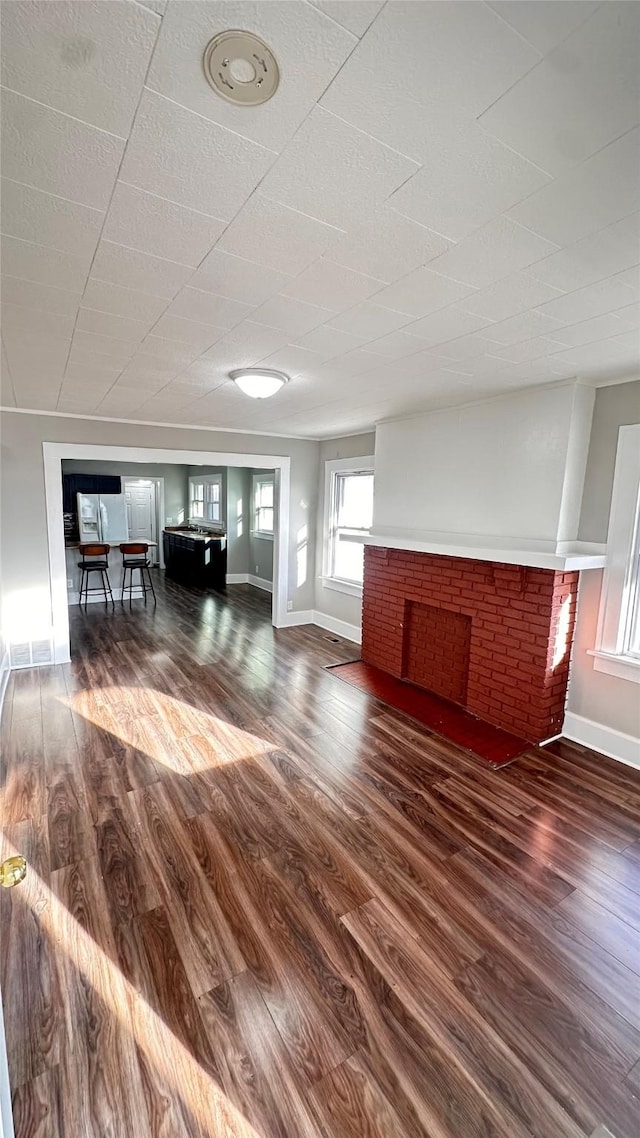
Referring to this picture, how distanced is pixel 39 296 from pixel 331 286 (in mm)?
1186

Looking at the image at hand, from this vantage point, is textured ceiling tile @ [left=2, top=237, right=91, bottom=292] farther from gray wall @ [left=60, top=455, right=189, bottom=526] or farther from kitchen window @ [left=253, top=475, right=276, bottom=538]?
gray wall @ [left=60, top=455, right=189, bottom=526]

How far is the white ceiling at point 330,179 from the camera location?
817 millimetres

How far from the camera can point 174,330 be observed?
87.7 inches

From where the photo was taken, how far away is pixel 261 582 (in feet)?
27.6

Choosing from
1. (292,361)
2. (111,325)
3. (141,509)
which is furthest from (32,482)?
(141,509)

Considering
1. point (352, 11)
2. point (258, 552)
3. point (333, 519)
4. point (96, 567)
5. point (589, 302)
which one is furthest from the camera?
point (258, 552)

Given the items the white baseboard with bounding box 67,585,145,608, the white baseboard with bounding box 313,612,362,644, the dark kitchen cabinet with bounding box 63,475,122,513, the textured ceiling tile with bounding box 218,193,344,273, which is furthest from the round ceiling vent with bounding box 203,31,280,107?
the dark kitchen cabinet with bounding box 63,475,122,513

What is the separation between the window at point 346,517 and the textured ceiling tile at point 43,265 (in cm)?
377

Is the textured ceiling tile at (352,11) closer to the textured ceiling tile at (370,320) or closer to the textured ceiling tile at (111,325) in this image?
the textured ceiling tile at (370,320)

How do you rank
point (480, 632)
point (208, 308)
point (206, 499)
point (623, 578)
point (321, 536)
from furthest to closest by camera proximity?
point (206, 499), point (321, 536), point (480, 632), point (623, 578), point (208, 308)

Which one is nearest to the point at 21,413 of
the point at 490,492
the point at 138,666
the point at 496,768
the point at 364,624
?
the point at 138,666

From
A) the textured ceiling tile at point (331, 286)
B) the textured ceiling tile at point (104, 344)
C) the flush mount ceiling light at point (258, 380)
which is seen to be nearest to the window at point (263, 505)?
the flush mount ceiling light at point (258, 380)

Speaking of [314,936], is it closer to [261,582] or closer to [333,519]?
[333,519]

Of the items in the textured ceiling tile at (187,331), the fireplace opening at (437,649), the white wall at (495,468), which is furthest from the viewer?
the fireplace opening at (437,649)
